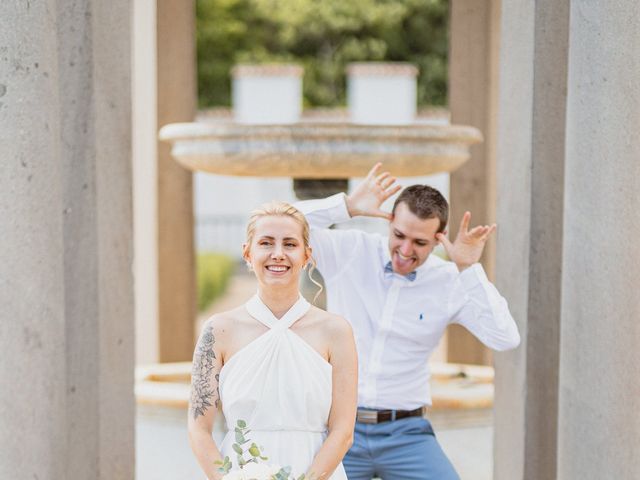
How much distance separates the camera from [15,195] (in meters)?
3.10

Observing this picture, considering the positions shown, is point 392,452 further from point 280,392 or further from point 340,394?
point 280,392

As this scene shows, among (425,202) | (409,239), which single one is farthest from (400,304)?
(425,202)

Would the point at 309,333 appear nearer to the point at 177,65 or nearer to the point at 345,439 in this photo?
the point at 345,439

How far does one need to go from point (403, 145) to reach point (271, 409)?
2578mm

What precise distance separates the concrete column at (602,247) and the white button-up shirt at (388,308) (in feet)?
1.22

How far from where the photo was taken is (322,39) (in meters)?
25.6

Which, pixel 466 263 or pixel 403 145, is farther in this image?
pixel 403 145

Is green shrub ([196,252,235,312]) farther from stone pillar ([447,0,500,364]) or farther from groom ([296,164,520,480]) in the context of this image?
groom ([296,164,520,480])

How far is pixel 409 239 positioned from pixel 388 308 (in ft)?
1.05

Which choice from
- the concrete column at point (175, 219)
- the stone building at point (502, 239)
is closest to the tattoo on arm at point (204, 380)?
the stone building at point (502, 239)

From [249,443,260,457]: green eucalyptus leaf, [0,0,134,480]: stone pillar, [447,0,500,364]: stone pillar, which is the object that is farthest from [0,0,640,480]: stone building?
[447,0,500,364]: stone pillar

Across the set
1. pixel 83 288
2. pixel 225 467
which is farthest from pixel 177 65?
pixel 225 467

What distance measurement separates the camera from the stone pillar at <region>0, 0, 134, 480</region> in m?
3.10

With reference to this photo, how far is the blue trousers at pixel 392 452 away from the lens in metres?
3.76
